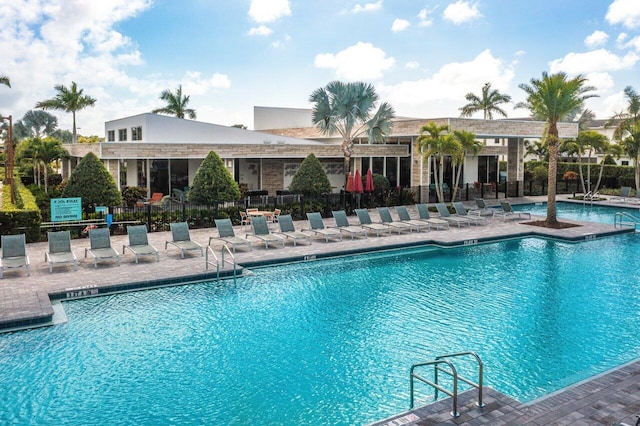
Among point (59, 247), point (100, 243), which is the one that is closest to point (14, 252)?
point (59, 247)

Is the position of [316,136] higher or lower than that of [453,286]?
higher

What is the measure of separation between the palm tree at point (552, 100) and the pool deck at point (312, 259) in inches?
110

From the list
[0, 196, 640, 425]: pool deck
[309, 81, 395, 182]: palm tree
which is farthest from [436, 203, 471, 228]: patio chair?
[309, 81, 395, 182]: palm tree

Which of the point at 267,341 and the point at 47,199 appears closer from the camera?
the point at 267,341

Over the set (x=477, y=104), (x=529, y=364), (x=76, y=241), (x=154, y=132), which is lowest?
(x=529, y=364)

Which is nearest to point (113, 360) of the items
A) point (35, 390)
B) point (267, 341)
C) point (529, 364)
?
point (35, 390)

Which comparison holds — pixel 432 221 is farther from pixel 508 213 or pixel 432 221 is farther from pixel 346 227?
pixel 508 213

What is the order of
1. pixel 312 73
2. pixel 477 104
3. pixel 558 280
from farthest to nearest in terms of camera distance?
pixel 477 104
pixel 312 73
pixel 558 280

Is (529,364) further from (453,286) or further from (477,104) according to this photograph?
(477,104)

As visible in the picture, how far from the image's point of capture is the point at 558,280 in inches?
564

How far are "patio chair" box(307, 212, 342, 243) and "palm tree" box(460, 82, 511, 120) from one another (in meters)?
35.2

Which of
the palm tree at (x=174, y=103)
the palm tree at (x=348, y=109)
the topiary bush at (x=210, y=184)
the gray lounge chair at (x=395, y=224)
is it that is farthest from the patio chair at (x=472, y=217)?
the palm tree at (x=174, y=103)

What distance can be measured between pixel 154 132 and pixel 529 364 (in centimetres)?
2449

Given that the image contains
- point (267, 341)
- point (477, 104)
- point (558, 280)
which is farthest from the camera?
point (477, 104)
